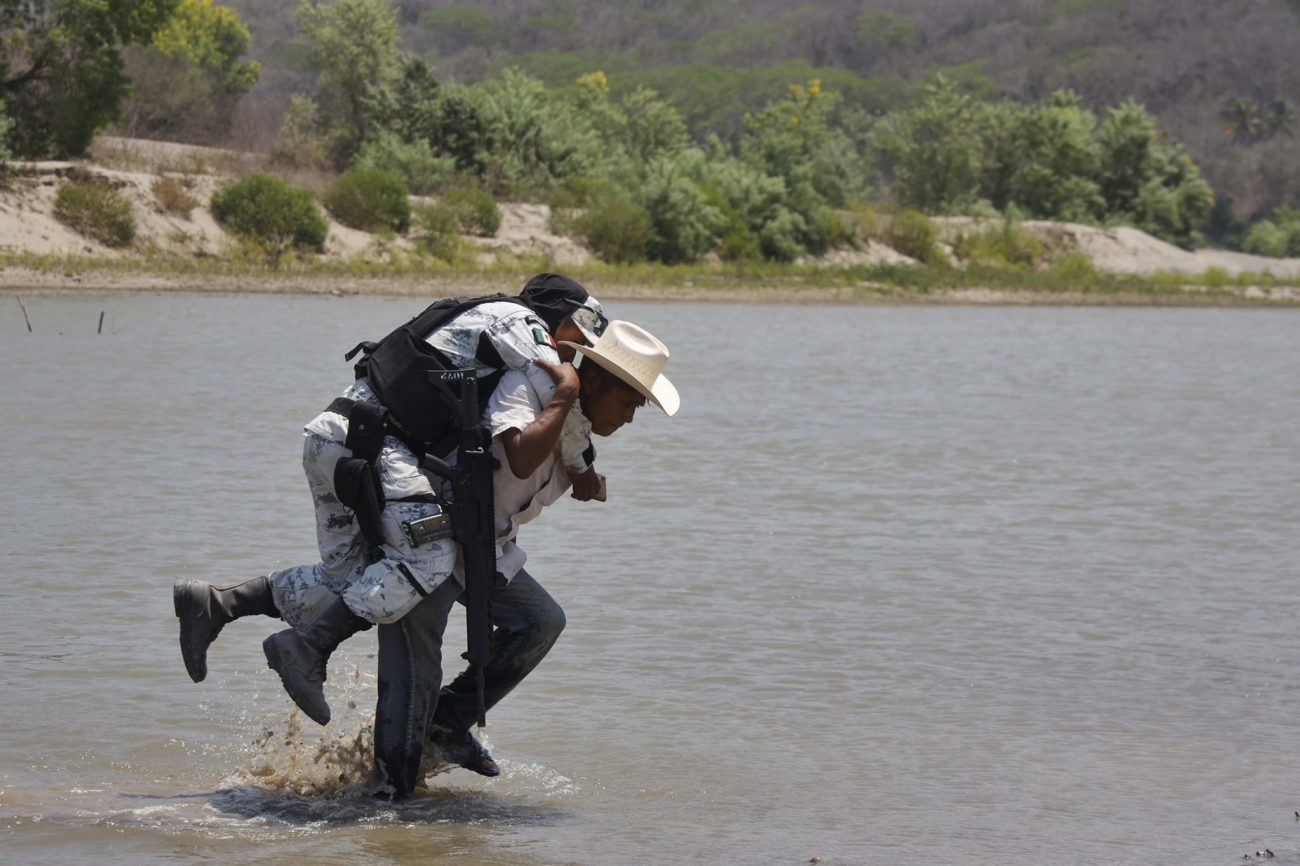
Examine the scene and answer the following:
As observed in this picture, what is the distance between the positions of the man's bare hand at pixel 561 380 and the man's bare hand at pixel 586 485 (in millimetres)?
387

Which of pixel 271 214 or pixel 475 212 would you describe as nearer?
pixel 271 214

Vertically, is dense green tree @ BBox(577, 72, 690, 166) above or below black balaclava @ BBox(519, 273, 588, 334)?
above

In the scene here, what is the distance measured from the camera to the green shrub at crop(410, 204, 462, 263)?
41.0 metres

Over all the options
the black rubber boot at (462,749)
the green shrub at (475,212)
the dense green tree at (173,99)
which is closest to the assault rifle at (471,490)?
the black rubber boot at (462,749)

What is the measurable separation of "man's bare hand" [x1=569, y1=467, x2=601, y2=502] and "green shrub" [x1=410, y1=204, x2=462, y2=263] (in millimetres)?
35403

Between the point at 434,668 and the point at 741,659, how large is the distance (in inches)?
103

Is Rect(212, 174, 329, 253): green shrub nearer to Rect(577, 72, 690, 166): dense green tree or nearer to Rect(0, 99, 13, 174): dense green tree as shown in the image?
Rect(0, 99, 13, 174): dense green tree

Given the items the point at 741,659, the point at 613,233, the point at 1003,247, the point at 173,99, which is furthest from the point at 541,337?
the point at 173,99

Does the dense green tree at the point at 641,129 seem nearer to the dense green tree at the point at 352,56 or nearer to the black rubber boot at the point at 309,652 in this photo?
the dense green tree at the point at 352,56

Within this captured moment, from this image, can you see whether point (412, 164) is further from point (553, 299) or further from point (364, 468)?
point (364, 468)

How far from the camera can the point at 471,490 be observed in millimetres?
5242

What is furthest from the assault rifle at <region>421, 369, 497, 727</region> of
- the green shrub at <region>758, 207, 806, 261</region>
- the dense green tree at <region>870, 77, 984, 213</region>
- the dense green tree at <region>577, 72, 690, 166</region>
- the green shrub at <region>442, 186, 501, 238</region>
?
the dense green tree at <region>870, 77, 984, 213</region>

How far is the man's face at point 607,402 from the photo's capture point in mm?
5422

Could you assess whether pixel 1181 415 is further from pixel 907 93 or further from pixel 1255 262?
pixel 907 93
